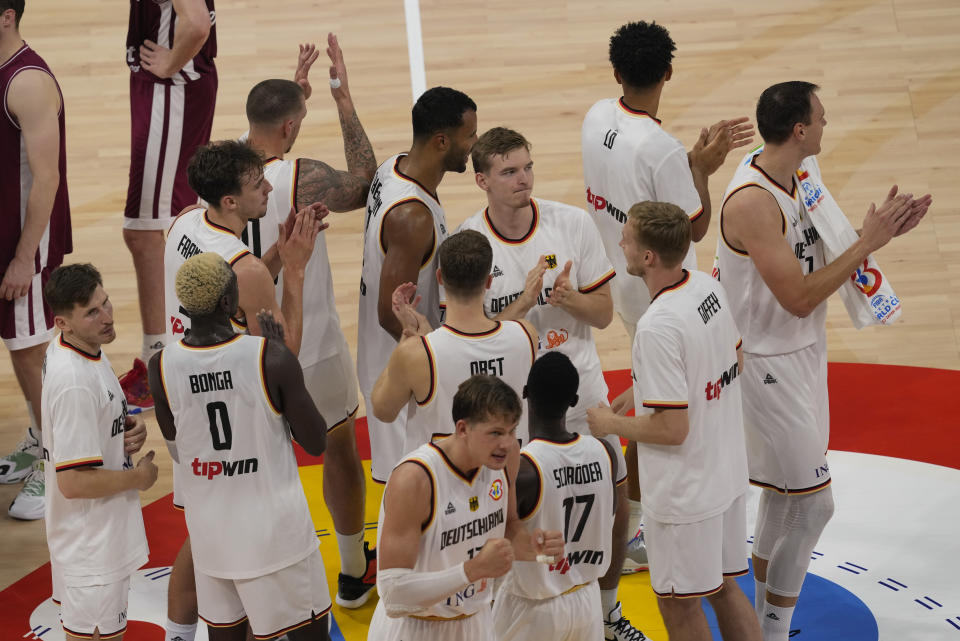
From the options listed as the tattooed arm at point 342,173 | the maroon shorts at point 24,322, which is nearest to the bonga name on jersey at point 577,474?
the tattooed arm at point 342,173

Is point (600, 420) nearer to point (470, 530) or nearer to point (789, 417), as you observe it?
point (470, 530)

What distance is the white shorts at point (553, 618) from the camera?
458 centimetres

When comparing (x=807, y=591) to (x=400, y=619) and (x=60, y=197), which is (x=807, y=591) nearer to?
(x=400, y=619)

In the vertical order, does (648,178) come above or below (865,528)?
above

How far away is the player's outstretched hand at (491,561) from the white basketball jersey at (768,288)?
1932 mm

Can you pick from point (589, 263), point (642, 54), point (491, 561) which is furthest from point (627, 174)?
point (491, 561)

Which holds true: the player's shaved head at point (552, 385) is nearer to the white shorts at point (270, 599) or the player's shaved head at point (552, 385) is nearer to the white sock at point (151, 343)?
the white shorts at point (270, 599)

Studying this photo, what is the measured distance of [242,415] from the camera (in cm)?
457

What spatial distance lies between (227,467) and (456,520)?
39.6 inches

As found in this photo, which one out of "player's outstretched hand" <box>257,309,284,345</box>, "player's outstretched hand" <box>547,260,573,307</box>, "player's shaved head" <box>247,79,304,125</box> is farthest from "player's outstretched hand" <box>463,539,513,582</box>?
"player's shaved head" <box>247,79,304,125</box>

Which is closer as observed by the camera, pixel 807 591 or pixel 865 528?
pixel 807 591

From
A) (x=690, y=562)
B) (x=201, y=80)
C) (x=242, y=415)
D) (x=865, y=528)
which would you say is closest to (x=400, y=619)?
(x=242, y=415)

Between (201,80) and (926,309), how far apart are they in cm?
512

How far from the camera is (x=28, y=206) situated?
6781 millimetres
